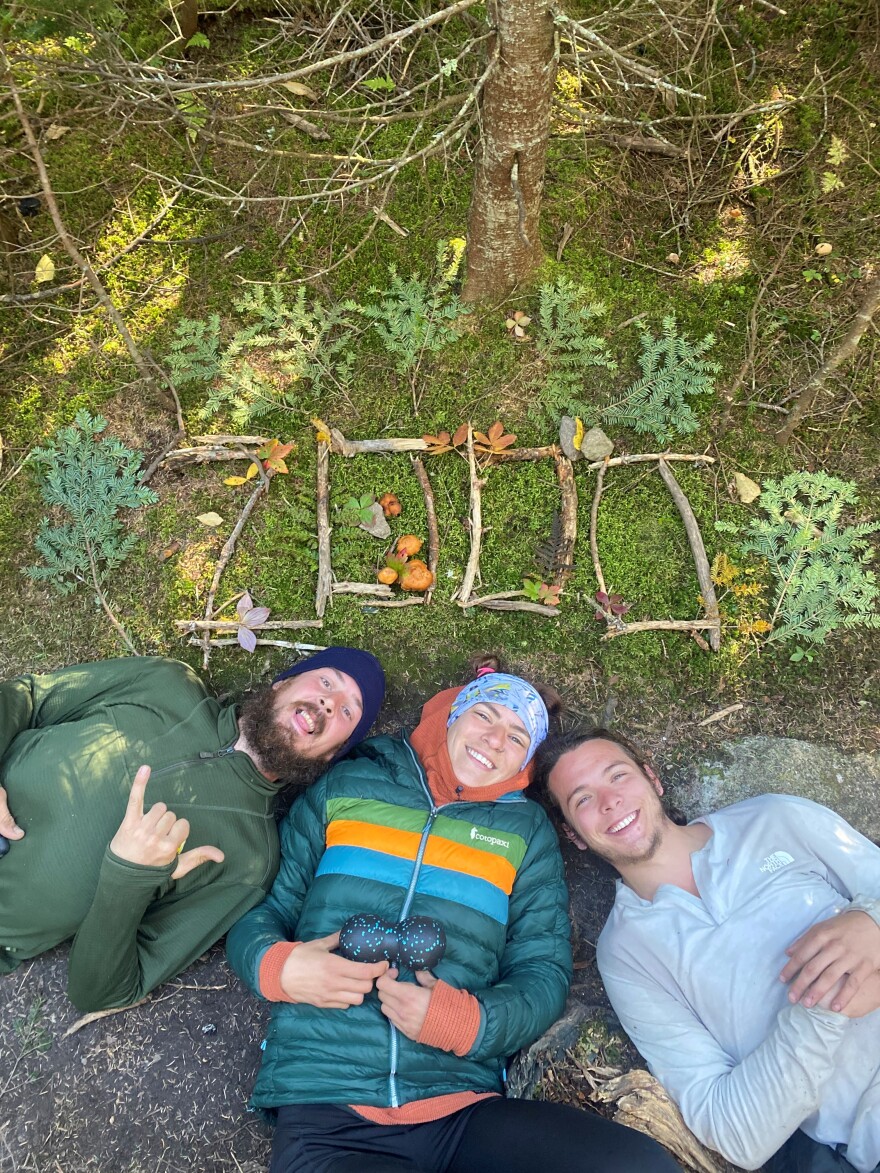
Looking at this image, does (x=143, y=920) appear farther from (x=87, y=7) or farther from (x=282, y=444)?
(x=87, y=7)

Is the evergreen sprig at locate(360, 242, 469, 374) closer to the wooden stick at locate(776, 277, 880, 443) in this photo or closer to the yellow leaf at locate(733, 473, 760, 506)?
the yellow leaf at locate(733, 473, 760, 506)

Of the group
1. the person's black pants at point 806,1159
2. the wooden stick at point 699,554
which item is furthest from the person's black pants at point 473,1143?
the wooden stick at point 699,554

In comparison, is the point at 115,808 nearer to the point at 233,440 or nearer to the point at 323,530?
the point at 323,530

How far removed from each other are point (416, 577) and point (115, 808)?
2199 millimetres

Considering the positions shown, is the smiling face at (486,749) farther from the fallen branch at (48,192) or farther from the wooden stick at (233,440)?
the fallen branch at (48,192)

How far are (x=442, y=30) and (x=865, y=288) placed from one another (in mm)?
3658

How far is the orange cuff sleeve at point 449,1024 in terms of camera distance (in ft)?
11.4

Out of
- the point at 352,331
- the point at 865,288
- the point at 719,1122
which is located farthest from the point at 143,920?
the point at 865,288

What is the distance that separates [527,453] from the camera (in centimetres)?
495

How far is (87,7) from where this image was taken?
3.82 metres

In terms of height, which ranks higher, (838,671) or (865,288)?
(865,288)

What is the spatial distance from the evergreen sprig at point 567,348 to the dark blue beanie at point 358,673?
2.13 m

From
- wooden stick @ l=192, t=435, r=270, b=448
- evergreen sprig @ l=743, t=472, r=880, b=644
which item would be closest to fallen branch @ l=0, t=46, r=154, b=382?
wooden stick @ l=192, t=435, r=270, b=448

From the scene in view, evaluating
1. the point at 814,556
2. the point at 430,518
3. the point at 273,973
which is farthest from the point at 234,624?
the point at 814,556
